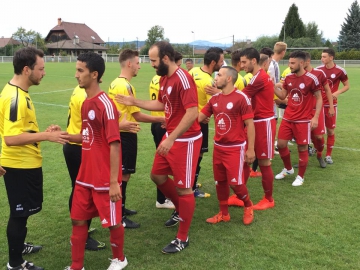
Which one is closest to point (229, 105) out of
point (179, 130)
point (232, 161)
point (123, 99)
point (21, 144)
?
point (232, 161)

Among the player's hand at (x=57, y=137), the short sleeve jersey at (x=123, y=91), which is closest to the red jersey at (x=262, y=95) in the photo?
the short sleeve jersey at (x=123, y=91)

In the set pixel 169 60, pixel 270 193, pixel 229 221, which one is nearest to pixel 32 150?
pixel 169 60

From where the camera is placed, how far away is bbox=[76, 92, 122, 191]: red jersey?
3498 mm

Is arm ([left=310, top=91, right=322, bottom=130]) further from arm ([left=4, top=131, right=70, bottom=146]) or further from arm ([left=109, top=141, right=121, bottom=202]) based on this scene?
arm ([left=4, top=131, right=70, bottom=146])

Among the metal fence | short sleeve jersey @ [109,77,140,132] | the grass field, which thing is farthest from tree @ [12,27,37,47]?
short sleeve jersey @ [109,77,140,132]

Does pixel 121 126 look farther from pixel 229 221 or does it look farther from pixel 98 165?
pixel 229 221

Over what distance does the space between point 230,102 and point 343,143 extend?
244 inches

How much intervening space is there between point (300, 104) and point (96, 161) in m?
4.44

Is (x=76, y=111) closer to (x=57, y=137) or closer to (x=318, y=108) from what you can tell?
(x=57, y=137)

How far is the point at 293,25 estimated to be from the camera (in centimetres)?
7662

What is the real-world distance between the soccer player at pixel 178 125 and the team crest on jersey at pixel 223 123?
60 cm

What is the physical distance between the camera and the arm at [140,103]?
4.20 meters

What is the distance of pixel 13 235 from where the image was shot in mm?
3852

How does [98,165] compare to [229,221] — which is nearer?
[98,165]
